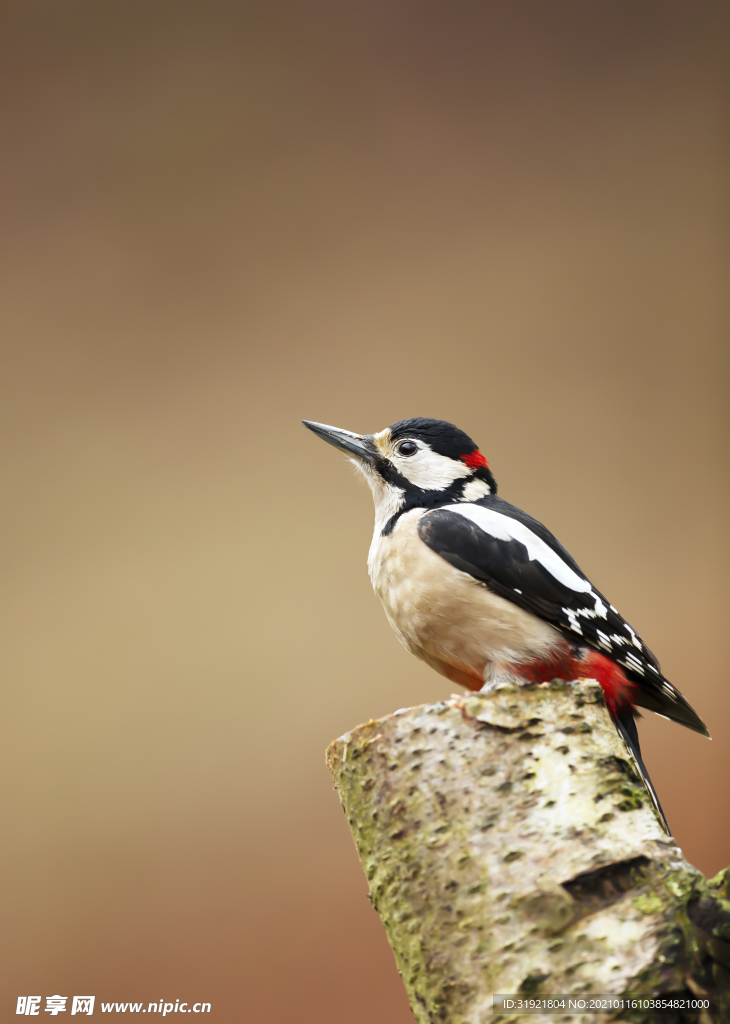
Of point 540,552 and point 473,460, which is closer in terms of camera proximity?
point 540,552

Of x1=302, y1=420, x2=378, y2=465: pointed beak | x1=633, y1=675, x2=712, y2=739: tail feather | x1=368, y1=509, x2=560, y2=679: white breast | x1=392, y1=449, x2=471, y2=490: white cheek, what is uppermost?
x1=302, y1=420, x2=378, y2=465: pointed beak

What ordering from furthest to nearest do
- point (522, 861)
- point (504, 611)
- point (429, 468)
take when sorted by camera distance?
point (429, 468)
point (504, 611)
point (522, 861)

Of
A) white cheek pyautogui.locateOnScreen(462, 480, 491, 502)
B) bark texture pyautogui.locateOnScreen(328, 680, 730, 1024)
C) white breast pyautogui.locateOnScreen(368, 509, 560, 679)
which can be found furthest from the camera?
white cheek pyautogui.locateOnScreen(462, 480, 491, 502)

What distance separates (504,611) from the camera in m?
1.13

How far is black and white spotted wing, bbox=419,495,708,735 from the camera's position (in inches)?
45.1

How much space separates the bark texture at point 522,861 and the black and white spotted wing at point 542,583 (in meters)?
0.29

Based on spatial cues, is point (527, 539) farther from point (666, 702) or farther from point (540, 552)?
point (666, 702)

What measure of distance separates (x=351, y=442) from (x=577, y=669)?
0.58m

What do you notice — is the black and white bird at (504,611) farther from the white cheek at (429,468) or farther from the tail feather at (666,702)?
the white cheek at (429,468)

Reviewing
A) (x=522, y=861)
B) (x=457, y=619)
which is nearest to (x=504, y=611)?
(x=457, y=619)

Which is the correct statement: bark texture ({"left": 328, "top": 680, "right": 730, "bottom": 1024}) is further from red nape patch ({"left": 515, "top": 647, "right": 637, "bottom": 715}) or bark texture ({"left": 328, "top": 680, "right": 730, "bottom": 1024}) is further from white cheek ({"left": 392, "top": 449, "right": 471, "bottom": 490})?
white cheek ({"left": 392, "top": 449, "right": 471, "bottom": 490})

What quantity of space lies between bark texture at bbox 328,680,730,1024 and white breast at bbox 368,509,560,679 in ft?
0.87

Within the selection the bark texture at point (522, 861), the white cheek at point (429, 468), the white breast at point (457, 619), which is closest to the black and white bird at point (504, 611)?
the white breast at point (457, 619)

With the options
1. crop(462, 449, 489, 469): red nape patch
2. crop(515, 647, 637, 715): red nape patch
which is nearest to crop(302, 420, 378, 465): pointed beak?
crop(462, 449, 489, 469): red nape patch
